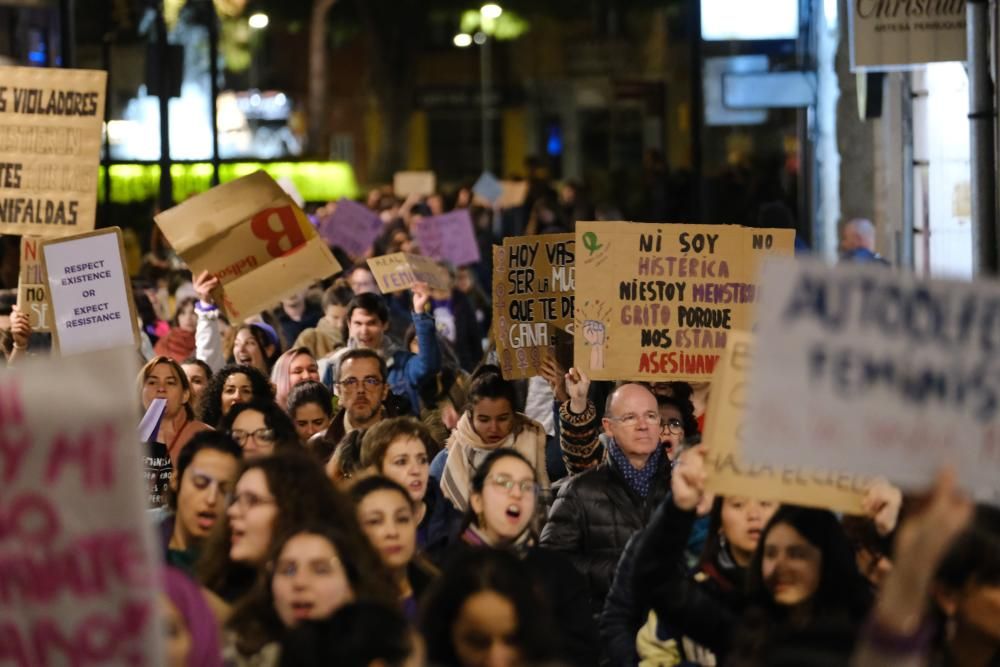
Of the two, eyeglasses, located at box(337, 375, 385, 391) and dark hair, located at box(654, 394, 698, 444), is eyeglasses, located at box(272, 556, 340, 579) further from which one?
eyeglasses, located at box(337, 375, 385, 391)

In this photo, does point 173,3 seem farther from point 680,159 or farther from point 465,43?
point 465,43

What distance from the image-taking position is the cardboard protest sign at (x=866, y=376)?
16.1 feet

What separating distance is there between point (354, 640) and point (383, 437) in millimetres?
2941

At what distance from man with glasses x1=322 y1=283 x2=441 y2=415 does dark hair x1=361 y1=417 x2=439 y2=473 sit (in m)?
3.62

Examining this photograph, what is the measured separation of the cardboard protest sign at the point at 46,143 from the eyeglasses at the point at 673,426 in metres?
4.36

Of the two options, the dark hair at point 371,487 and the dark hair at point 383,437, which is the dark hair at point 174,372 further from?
the dark hair at point 371,487

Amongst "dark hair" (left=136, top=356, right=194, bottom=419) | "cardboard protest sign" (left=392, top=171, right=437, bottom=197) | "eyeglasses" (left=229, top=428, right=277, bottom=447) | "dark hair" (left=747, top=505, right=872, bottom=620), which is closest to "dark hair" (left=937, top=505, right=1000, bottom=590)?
"dark hair" (left=747, top=505, right=872, bottom=620)

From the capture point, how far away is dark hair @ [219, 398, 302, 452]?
8.55m

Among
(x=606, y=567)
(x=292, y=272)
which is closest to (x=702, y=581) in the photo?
(x=606, y=567)

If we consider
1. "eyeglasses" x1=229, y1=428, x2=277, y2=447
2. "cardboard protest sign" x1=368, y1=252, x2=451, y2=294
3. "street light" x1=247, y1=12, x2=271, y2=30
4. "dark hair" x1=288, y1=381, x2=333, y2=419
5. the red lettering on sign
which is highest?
"street light" x1=247, y1=12, x2=271, y2=30

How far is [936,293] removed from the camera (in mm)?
4980

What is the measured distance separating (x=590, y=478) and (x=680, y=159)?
51231 mm

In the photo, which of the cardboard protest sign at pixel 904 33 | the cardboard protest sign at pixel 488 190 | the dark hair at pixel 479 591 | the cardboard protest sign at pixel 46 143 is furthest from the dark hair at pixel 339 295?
the cardboard protest sign at pixel 488 190

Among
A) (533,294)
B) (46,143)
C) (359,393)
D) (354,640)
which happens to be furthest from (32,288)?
(354,640)
